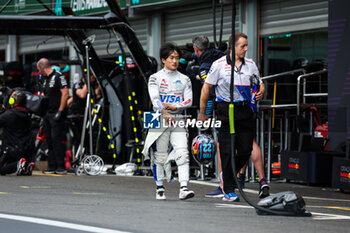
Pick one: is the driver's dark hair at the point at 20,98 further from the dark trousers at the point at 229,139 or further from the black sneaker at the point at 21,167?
the dark trousers at the point at 229,139

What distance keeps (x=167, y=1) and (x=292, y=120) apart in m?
3.66

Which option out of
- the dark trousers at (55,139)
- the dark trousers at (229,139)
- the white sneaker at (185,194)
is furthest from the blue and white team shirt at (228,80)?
the dark trousers at (55,139)

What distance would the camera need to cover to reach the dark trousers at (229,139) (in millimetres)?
9039

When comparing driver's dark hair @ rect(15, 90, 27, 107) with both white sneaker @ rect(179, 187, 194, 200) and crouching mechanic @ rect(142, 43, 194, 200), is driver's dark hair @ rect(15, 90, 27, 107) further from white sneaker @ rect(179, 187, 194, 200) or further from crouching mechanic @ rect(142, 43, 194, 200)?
white sneaker @ rect(179, 187, 194, 200)

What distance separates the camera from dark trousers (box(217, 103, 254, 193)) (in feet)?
29.7

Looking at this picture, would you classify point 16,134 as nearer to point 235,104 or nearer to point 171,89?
point 171,89

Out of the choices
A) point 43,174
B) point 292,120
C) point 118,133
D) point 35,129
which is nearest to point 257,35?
point 292,120

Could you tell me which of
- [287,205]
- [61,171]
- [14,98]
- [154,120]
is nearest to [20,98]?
[14,98]

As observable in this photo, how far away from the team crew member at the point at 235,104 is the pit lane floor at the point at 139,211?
48 cm

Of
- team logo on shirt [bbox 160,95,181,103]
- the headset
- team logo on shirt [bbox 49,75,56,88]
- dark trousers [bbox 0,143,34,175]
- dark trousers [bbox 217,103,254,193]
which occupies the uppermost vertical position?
team logo on shirt [bbox 49,75,56,88]

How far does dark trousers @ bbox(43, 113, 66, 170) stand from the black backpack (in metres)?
7.27

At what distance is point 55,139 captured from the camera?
47.5 feet

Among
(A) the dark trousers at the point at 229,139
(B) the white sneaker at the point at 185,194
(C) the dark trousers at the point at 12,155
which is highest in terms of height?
(A) the dark trousers at the point at 229,139

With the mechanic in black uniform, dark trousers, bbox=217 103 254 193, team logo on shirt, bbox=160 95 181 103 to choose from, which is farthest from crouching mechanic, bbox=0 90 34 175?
dark trousers, bbox=217 103 254 193
